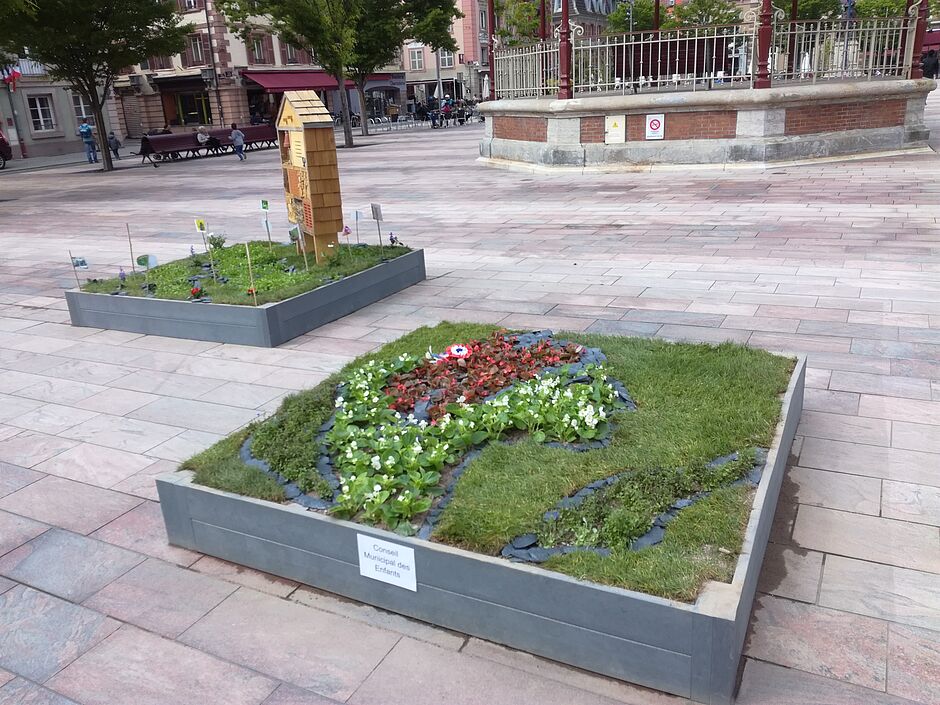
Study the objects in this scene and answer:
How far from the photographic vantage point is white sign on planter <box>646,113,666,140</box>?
17.8 meters

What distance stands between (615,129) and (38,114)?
3493 centimetres

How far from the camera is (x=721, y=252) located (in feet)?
32.7

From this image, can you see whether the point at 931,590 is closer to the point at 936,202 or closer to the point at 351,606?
the point at 351,606

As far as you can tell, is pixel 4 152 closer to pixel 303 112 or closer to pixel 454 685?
pixel 303 112

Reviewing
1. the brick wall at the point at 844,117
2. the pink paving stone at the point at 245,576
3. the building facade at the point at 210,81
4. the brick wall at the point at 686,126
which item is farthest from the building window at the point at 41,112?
the pink paving stone at the point at 245,576

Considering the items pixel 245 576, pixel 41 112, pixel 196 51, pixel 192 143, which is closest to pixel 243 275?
pixel 245 576

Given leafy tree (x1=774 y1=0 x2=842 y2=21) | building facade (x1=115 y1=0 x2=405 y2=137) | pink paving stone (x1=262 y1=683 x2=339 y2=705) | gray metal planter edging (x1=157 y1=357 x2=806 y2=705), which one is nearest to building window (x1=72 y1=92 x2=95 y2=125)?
building facade (x1=115 y1=0 x2=405 y2=137)

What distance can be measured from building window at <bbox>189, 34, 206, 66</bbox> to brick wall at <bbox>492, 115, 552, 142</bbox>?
101ft

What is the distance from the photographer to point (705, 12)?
179ft

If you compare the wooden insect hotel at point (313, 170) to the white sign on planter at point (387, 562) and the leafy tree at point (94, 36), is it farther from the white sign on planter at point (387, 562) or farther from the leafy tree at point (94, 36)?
the leafy tree at point (94, 36)

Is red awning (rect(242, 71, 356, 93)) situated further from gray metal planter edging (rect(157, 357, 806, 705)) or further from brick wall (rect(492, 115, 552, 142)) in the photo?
gray metal planter edging (rect(157, 357, 806, 705))

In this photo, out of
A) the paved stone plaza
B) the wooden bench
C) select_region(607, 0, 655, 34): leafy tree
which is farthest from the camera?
select_region(607, 0, 655, 34): leafy tree

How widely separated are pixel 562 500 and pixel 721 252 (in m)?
7.12

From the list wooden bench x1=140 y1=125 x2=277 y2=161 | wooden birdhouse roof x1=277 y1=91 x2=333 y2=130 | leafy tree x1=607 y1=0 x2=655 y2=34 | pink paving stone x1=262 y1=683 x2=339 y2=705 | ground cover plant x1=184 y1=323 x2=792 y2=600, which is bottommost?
pink paving stone x1=262 y1=683 x2=339 y2=705
